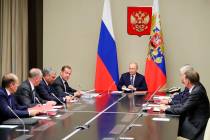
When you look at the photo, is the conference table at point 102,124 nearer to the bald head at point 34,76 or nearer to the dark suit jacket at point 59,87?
the bald head at point 34,76

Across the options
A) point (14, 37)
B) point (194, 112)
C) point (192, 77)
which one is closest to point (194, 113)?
point (194, 112)

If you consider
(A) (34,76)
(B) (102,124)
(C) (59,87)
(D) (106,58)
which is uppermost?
(D) (106,58)

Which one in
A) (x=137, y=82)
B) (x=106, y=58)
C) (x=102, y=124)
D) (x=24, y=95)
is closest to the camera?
(x=102, y=124)

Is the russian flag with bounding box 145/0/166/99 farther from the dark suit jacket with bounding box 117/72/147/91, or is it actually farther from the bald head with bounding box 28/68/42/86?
the bald head with bounding box 28/68/42/86

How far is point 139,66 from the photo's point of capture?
8.16 metres

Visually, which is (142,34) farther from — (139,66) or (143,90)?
(143,90)

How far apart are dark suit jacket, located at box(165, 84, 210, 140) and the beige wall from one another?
144 inches

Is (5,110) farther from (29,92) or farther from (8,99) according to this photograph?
(29,92)

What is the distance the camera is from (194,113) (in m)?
4.39

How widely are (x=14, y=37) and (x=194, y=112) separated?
4812 millimetres

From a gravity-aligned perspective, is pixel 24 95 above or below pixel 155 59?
below

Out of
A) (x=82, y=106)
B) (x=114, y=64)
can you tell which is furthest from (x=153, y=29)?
(x=82, y=106)

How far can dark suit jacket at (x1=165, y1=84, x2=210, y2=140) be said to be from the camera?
4230 millimetres

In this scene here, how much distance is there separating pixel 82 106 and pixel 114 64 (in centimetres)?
297
